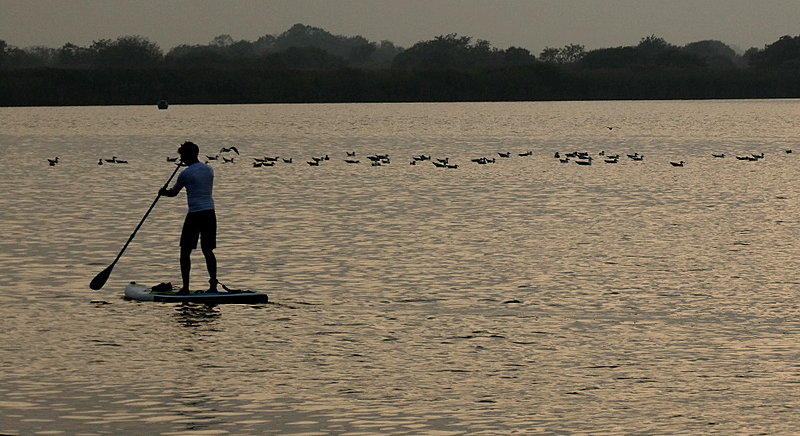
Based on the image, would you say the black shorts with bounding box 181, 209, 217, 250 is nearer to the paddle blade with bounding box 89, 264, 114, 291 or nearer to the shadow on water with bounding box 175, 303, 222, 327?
the shadow on water with bounding box 175, 303, 222, 327

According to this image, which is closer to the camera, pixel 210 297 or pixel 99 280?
pixel 210 297

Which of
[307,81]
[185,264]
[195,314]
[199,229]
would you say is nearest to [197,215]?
[199,229]

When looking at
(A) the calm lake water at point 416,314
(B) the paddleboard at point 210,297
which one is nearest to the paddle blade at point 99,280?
(A) the calm lake water at point 416,314

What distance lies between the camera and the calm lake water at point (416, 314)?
13898 mm

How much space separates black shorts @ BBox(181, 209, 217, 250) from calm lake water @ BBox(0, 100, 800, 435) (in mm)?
812

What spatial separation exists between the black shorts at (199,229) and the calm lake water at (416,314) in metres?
0.81

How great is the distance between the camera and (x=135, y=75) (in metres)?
131

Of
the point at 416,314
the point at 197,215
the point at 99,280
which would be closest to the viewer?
the point at 416,314

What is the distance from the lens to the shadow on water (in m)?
18.9

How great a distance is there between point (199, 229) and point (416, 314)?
2948mm

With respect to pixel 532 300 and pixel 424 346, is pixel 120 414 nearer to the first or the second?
pixel 424 346

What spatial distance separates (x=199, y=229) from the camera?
20.3 metres

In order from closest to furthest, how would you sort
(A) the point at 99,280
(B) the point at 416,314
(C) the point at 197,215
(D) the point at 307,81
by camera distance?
(B) the point at 416,314
(C) the point at 197,215
(A) the point at 99,280
(D) the point at 307,81

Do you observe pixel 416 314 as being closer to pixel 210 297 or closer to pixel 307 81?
pixel 210 297
